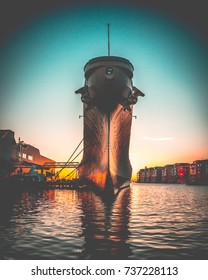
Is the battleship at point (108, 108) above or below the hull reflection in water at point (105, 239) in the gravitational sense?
above

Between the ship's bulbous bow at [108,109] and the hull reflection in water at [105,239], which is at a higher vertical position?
the ship's bulbous bow at [108,109]

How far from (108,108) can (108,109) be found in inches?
3.7

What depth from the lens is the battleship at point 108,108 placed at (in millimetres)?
23344

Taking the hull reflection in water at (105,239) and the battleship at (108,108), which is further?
the battleship at (108,108)

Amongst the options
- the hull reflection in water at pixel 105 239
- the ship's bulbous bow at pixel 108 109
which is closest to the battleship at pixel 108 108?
the ship's bulbous bow at pixel 108 109

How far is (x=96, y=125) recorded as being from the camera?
26922mm

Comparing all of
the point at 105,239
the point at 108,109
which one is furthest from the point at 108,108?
the point at 105,239

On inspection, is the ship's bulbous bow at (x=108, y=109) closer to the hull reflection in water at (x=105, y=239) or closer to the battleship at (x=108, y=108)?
the battleship at (x=108, y=108)

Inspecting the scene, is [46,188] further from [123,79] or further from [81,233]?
[81,233]

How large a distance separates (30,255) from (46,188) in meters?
35.8

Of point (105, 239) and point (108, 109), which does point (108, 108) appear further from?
point (105, 239)

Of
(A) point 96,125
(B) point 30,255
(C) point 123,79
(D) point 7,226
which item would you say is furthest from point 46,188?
(B) point 30,255

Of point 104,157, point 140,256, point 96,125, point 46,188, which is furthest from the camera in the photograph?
point 46,188

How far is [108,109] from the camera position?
24.5m
